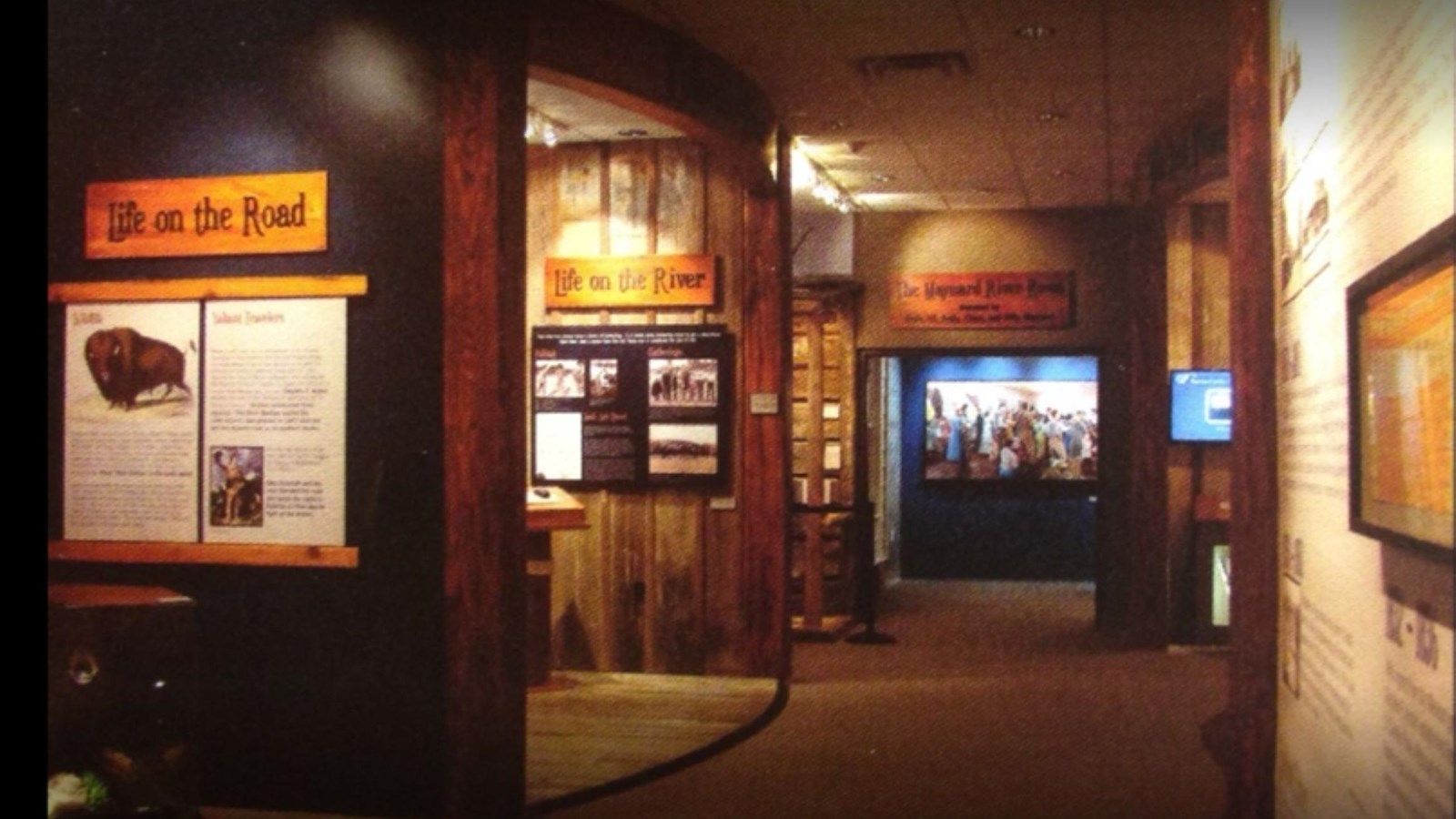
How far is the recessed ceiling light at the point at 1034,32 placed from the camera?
6.61 meters

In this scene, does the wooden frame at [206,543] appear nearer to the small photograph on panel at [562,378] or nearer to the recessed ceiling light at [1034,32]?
the recessed ceiling light at [1034,32]

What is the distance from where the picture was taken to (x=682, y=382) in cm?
871

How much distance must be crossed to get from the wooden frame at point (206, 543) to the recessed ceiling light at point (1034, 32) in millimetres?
3236

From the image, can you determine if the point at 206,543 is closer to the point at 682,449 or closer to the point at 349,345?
the point at 349,345

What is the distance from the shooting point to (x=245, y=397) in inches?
212

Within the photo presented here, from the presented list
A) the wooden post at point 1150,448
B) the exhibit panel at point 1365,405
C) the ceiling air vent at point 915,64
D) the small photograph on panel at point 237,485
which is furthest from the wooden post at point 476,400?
the wooden post at point 1150,448

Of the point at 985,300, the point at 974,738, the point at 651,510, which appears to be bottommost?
the point at 974,738

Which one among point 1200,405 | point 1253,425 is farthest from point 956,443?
point 1253,425

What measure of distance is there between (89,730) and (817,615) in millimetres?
7291

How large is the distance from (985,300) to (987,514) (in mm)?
3634

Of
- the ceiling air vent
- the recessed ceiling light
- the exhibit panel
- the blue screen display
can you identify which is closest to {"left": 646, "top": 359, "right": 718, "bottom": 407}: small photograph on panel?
the ceiling air vent

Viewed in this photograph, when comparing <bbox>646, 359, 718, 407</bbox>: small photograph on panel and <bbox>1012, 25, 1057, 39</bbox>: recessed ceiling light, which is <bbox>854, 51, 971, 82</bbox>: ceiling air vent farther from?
<bbox>646, 359, 718, 407</bbox>: small photograph on panel
